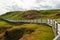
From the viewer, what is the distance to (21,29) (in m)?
74.9

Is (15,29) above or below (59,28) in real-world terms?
below

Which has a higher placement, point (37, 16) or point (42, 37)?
point (42, 37)

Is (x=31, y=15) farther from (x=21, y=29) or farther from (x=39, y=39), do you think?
(x=39, y=39)

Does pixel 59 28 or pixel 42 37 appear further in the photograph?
pixel 42 37

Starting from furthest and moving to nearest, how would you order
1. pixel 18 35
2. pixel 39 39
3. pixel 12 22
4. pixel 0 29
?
pixel 12 22 → pixel 0 29 → pixel 18 35 → pixel 39 39

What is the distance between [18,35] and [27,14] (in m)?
90.8

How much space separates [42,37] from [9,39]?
2480cm

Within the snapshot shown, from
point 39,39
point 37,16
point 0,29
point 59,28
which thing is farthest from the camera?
point 37,16

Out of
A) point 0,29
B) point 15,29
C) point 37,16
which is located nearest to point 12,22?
point 0,29

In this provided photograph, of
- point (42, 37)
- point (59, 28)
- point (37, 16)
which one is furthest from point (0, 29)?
point (37, 16)

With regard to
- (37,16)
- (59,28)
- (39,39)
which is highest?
(59,28)

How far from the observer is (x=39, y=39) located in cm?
5038

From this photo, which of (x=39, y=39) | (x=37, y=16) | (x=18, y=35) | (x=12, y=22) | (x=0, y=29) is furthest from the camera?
(x=37, y=16)

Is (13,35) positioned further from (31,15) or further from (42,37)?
(31,15)
